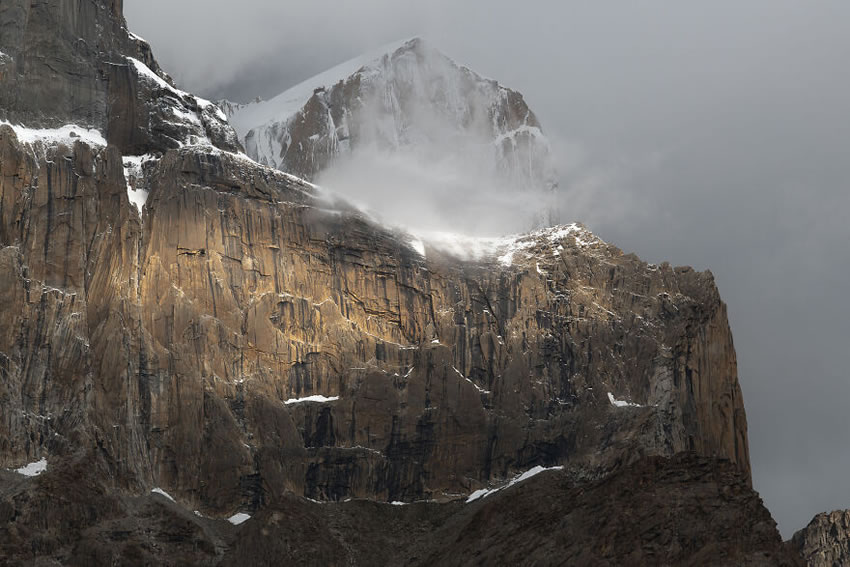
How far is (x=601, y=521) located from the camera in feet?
649

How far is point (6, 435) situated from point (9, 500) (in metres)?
8.99

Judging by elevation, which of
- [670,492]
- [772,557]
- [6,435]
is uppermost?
[6,435]

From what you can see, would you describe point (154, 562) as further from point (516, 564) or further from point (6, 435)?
point (516, 564)

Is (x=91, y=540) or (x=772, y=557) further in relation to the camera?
(x=91, y=540)

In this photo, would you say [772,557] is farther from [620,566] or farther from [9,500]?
[9,500]

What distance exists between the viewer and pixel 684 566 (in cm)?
18362

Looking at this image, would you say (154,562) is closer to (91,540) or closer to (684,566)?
(91,540)

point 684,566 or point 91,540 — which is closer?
point 684,566

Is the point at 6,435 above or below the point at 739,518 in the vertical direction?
above

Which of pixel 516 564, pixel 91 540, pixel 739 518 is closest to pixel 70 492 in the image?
pixel 91 540

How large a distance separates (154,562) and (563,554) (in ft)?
162

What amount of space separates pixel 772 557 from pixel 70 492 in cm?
8341

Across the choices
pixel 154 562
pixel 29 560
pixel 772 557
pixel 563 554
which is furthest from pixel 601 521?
pixel 29 560

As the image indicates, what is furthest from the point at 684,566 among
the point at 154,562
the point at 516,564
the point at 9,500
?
the point at 9,500
